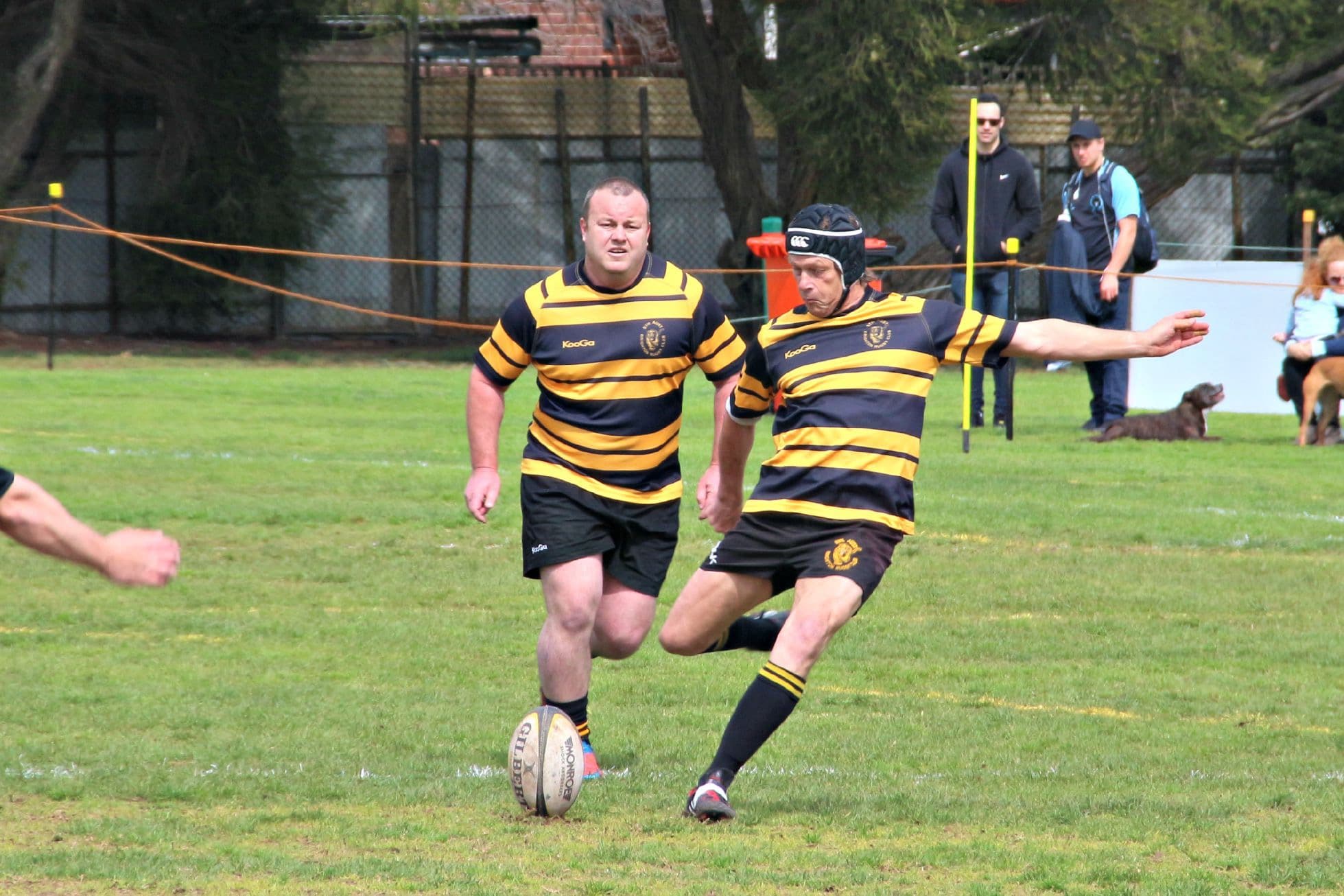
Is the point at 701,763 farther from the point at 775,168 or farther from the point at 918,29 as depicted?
the point at 775,168

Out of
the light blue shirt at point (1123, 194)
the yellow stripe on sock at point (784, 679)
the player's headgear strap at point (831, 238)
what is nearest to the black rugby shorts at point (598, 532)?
the yellow stripe on sock at point (784, 679)

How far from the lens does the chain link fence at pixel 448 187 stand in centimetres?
2531

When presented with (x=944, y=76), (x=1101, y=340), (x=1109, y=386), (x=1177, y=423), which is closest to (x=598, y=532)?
(x=1101, y=340)

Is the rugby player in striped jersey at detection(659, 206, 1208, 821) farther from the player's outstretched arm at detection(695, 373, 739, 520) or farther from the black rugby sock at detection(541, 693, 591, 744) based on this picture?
the black rugby sock at detection(541, 693, 591, 744)

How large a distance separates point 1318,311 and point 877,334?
10.1 metres

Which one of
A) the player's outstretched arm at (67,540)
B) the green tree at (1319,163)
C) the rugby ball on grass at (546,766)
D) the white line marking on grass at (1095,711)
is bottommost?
the white line marking on grass at (1095,711)

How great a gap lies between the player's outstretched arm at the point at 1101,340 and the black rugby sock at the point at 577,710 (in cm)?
182

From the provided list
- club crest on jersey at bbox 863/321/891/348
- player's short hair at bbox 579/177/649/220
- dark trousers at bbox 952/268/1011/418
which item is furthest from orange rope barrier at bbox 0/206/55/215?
club crest on jersey at bbox 863/321/891/348

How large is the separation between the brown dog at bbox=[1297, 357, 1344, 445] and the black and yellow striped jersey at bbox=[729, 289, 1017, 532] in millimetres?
9205

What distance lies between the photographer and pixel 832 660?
25.8 feet

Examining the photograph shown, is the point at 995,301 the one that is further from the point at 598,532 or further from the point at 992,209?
the point at 598,532

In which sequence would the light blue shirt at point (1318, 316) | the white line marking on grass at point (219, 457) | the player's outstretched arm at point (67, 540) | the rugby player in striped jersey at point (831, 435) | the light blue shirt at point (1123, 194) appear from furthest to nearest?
the light blue shirt at point (1318, 316)
the light blue shirt at point (1123, 194)
the white line marking on grass at point (219, 457)
the rugby player in striped jersey at point (831, 435)
the player's outstretched arm at point (67, 540)

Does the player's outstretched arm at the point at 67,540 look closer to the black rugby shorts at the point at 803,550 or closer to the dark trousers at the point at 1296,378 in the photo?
the black rugby shorts at the point at 803,550

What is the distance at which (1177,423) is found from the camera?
14992 millimetres
